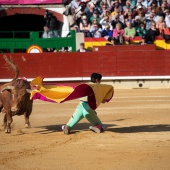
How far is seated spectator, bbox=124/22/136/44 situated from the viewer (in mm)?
18656

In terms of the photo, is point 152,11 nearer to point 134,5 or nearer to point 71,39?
point 134,5

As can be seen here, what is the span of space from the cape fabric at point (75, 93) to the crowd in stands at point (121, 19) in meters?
8.21

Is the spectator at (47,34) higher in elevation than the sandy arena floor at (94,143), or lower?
higher

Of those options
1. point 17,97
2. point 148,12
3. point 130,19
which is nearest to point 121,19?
point 130,19

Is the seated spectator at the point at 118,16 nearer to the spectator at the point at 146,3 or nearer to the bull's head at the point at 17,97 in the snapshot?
the spectator at the point at 146,3

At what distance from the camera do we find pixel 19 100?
10531mm

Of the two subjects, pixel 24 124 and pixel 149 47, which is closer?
pixel 24 124

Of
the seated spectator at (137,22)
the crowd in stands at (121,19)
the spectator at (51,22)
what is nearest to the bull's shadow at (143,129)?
the crowd in stands at (121,19)

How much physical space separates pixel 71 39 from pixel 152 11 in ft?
7.76

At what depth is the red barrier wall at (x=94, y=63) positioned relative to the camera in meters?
18.8

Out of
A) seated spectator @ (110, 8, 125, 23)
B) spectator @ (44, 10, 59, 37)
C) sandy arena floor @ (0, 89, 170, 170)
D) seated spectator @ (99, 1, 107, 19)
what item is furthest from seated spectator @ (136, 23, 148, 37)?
sandy arena floor @ (0, 89, 170, 170)

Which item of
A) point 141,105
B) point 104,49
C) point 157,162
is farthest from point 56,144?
point 104,49

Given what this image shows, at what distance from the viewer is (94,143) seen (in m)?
9.37

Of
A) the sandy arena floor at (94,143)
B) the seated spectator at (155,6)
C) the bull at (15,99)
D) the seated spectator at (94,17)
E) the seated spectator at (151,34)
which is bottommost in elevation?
the sandy arena floor at (94,143)
